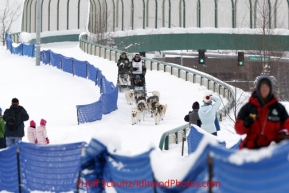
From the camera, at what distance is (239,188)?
5.52m

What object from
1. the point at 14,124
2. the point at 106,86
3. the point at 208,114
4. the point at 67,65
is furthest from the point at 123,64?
the point at 14,124

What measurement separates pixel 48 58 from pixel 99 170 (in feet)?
107

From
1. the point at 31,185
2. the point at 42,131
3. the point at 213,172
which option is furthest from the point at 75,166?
the point at 42,131

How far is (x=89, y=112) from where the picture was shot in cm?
2267

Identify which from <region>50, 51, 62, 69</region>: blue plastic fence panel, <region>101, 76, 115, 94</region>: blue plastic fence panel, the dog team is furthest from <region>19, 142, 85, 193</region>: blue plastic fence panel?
<region>50, 51, 62, 69</region>: blue plastic fence panel

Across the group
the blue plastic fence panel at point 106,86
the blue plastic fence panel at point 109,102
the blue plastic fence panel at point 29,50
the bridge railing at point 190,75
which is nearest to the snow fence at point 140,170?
the blue plastic fence panel at point 109,102

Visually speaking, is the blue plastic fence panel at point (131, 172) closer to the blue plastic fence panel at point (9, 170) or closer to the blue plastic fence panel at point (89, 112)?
the blue plastic fence panel at point (9, 170)

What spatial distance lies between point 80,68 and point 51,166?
83.5 feet

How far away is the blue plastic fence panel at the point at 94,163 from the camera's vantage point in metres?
7.66

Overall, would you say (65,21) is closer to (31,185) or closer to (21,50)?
(21,50)

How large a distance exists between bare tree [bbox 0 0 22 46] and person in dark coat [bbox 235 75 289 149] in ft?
207

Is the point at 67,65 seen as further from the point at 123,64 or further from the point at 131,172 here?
the point at 131,172

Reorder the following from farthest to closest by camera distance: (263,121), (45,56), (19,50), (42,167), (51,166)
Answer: (19,50) → (45,56) → (42,167) → (51,166) → (263,121)

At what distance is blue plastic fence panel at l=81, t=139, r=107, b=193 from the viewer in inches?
302
